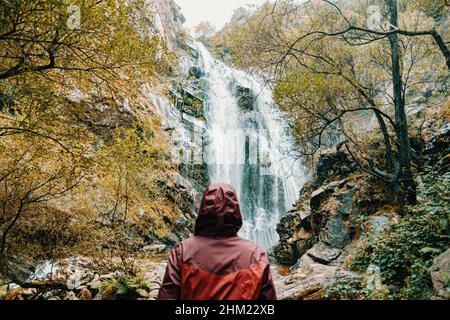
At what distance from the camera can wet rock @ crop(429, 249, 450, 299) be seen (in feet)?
13.0

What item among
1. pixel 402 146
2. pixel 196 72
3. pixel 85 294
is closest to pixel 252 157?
pixel 196 72

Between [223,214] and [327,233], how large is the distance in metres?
9.46

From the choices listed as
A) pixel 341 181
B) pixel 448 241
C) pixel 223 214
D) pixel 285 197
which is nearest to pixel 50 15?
pixel 223 214

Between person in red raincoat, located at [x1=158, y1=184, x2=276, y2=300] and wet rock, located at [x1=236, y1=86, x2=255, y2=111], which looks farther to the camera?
wet rock, located at [x1=236, y1=86, x2=255, y2=111]

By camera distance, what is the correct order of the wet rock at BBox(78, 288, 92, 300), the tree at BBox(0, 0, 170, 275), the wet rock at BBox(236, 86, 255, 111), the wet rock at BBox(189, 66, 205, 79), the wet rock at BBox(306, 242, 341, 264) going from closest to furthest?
the tree at BBox(0, 0, 170, 275) < the wet rock at BBox(78, 288, 92, 300) < the wet rock at BBox(306, 242, 341, 264) < the wet rock at BBox(236, 86, 255, 111) < the wet rock at BBox(189, 66, 205, 79)

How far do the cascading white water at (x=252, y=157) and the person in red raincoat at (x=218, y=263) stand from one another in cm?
1795

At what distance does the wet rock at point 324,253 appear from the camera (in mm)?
10039

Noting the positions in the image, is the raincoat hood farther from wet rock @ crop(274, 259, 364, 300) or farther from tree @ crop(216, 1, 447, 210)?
tree @ crop(216, 1, 447, 210)

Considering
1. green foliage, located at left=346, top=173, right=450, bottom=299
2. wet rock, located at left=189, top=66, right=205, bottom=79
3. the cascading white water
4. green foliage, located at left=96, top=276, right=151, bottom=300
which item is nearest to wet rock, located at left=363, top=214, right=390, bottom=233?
green foliage, located at left=346, top=173, right=450, bottom=299

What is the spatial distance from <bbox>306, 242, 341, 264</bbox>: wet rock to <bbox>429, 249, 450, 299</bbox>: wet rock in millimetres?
5600

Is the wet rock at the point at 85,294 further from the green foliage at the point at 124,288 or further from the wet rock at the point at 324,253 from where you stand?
the wet rock at the point at 324,253

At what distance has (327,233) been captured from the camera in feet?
35.9

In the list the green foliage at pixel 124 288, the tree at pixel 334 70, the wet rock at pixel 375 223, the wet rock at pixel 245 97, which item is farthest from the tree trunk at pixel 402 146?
the wet rock at pixel 245 97

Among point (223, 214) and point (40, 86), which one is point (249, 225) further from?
point (223, 214)
